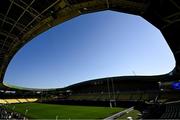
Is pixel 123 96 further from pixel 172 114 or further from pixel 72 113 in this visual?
pixel 172 114

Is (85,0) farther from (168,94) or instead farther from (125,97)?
(125,97)

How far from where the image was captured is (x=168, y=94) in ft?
166

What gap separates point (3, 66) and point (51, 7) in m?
22.6

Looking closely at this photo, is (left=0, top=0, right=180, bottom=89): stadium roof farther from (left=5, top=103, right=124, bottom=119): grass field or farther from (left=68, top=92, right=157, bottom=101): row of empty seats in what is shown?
(left=68, top=92, right=157, bottom=101): row of empty seats

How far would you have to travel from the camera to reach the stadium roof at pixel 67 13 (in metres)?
17.1

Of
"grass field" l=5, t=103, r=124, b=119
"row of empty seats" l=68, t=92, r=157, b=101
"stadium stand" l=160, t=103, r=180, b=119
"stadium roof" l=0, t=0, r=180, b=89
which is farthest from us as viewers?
"row of empty seats" l=68, t=92, r=157, b=101

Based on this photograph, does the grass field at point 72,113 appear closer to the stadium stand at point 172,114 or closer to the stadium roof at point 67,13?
the stadium stand at point 172,114

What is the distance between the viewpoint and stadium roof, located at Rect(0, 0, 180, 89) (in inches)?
672

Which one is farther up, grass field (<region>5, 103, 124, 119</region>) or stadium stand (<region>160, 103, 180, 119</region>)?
grass field (<region>5, 103, 124, 119</region>)

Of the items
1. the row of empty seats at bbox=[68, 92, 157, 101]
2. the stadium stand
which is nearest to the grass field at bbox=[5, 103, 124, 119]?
the stadium stand

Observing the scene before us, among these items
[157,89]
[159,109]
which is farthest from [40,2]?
[157,89]

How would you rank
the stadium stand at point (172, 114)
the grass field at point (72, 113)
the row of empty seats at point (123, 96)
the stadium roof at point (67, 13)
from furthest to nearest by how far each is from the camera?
the row of empty seats at point (123, 96)
the grass field at point (72, 113)
the stadium stand at point (172, 114)
the stadium roof at point (67, 13)

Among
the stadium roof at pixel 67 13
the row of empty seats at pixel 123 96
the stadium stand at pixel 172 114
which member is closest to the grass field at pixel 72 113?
the stadium stand at pixel 172 114

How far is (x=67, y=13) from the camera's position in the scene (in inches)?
829
